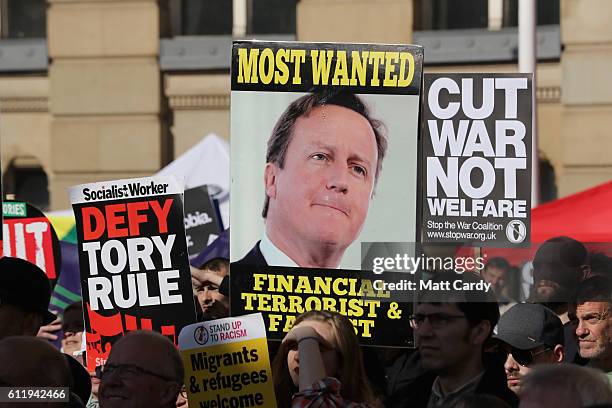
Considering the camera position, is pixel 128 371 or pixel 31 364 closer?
pixel 31 364

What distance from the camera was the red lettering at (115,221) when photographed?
6.79 meters

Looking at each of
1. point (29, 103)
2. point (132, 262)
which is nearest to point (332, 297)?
point (132, 262)

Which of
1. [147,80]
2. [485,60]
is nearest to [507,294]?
[485,60]

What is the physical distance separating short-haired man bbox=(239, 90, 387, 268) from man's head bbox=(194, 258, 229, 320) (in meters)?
1.30

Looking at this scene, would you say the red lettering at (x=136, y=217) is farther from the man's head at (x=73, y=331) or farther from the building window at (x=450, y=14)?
the building window at (x=450, y=14)

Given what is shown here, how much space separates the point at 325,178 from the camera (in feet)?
20.9

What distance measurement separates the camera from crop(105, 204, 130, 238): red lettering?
6.79 metres

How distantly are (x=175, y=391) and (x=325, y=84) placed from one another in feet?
5.51

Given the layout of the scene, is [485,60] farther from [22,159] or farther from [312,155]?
[312,155]

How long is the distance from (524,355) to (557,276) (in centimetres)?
75

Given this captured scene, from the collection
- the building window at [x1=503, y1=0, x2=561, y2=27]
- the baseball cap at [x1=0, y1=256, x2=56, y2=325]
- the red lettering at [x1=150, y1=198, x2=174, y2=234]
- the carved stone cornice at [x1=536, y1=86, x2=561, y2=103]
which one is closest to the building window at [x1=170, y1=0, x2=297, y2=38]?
the building window at [x1=503, y1=0, x2=561, y2=27]

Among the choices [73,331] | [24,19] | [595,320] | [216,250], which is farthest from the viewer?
[24,19]

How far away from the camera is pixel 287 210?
6.43 meters

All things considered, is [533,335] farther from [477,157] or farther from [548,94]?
[548,94]
